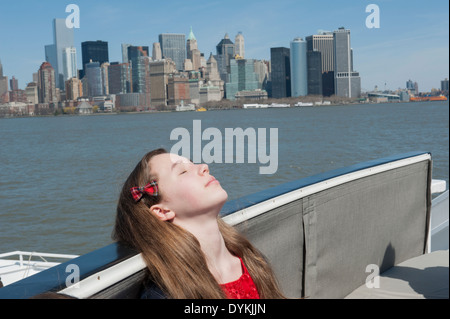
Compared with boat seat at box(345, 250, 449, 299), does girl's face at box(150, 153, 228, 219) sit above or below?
above

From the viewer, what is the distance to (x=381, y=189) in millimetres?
3512

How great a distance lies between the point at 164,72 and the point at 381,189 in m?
24.5

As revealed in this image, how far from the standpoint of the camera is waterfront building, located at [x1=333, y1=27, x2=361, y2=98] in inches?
2080

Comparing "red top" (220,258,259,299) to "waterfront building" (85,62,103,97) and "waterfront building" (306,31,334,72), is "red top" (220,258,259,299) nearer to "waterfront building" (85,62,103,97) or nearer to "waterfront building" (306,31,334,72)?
"waterfront building" (85,62,103,97)

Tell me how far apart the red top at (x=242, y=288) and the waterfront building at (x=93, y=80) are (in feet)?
36.8

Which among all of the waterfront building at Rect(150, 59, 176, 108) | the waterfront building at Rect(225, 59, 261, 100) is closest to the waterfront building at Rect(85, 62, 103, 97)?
the waterfront building at Rect(150, 59, 176, 108)

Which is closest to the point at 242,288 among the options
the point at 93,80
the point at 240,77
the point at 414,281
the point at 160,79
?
the point at 414,281

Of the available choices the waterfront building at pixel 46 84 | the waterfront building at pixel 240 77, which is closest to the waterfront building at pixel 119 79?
the waterfront building at pixel 46 84

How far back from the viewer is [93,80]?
1504cm

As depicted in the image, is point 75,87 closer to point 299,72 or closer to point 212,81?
point 212,81

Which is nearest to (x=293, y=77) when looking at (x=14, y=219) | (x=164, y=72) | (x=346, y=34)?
(x=346, y=34)

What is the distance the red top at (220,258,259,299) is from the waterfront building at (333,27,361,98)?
52471 millimetres

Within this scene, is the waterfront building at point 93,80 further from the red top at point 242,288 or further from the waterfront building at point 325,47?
the waterfront building at point 325,47

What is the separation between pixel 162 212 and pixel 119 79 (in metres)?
20.3
